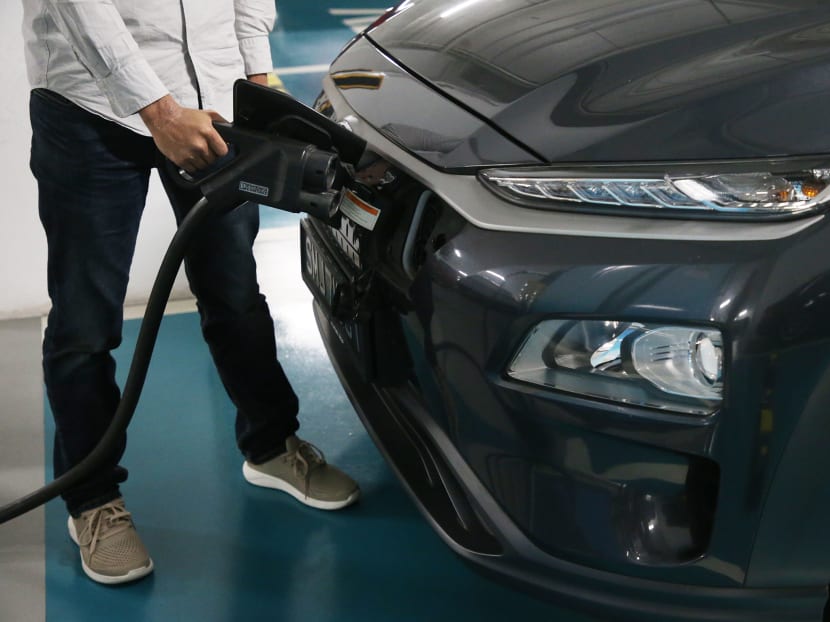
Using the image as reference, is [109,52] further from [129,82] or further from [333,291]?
[333,291]

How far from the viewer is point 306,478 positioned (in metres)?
2.17

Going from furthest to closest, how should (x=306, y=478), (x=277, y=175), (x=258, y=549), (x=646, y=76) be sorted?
(x=306, y=478)
(x=258, y=549)
(x=277, y=175)
(x=646, y=76)

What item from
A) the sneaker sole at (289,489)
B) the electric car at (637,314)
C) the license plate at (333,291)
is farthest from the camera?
the sneaker sole at (289,489)

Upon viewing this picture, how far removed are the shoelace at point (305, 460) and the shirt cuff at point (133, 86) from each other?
893 mm

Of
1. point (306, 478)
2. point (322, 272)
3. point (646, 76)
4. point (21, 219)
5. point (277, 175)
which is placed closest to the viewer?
point (646, 76)

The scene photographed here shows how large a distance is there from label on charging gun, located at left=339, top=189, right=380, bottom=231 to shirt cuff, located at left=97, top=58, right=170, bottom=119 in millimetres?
341

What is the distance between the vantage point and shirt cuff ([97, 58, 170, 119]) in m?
1.58

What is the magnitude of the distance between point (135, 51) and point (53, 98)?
0.79 feet

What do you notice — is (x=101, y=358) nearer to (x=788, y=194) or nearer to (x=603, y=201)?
(x=603, y=201)

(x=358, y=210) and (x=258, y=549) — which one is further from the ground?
(x=358, y=210)

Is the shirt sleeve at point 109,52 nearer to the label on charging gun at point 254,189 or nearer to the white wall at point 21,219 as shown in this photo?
the label on charging gun at point 254,189

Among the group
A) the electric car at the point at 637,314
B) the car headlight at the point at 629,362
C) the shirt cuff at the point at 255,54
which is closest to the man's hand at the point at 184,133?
the electric car at the point at 637,314

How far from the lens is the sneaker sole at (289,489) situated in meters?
2.15

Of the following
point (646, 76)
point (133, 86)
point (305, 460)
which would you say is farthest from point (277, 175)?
point (305, 460)
